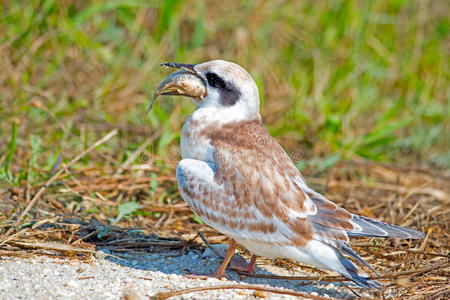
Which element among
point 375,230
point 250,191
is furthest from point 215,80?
point 375,230

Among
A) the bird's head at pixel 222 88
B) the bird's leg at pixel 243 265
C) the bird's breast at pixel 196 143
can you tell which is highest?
the bird's head at pixel 222 88

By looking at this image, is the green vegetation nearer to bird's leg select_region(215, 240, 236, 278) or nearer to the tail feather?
bird's leg select_region(215, 240, 236, 278)

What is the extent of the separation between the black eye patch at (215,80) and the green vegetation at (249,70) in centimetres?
151

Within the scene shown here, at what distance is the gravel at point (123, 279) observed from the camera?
2963 millimetres

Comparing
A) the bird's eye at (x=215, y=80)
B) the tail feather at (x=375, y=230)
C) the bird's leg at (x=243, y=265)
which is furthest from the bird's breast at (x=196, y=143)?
the tail feather at (x=375, y=230)

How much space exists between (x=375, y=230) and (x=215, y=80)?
1.34 metres

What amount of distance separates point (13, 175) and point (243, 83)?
206 centimetres

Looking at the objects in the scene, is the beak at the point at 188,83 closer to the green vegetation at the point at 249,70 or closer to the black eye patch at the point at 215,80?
the black eye patch at the point at 215,80

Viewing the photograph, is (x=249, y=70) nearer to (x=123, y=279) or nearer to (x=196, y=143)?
(x=196, y=143)

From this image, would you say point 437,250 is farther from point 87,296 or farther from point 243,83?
point 87,296

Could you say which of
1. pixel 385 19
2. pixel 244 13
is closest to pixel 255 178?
pixel 244 13

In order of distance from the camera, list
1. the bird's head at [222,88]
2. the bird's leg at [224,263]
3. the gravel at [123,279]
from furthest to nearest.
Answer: the bird's head at [222,88] → the bird's leg at [224,263] → the gravel at [123,279]

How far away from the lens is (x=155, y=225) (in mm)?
4230

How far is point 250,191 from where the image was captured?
10.8ft
